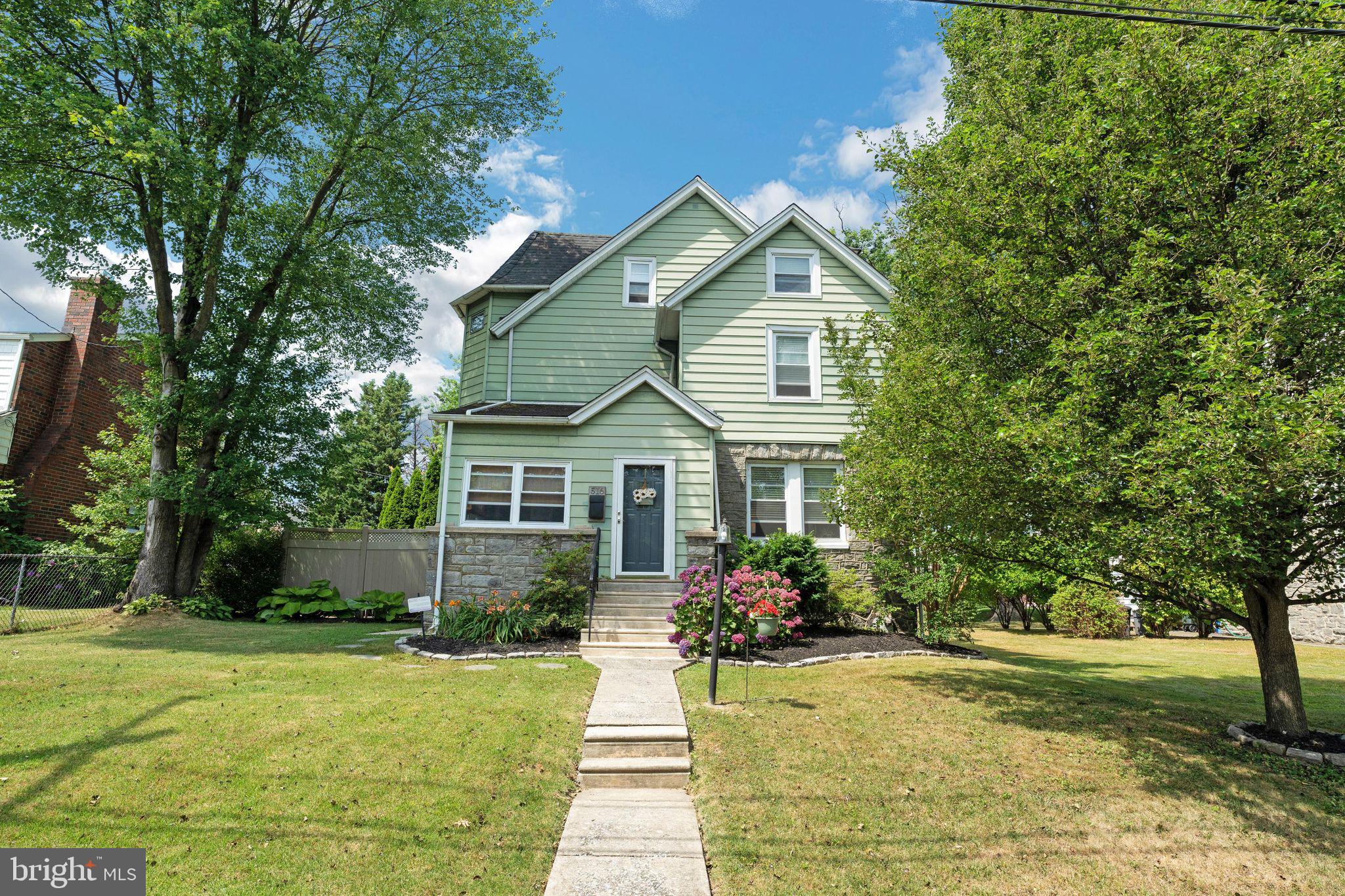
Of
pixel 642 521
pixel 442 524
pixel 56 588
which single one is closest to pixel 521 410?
pixel 442 524

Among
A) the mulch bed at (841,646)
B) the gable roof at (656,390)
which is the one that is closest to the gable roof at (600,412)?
the gable roof at (656,390)

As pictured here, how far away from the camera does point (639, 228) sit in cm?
1641

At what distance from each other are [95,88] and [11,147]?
71.0 inches

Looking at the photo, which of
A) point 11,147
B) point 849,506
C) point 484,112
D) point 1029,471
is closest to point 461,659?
point 849,506

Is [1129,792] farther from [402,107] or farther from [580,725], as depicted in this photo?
[402,107]

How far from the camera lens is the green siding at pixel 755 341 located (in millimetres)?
14047

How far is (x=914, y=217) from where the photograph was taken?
9492 millimetres

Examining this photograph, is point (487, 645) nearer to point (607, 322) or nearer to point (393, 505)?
point (607, 322)

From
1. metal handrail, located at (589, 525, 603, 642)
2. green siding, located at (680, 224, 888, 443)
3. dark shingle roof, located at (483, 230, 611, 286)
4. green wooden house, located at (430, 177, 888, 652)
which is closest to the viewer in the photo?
metal handrail, located at (589, 525, 603, 642)

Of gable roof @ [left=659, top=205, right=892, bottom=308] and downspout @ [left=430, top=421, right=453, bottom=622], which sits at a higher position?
gable roof @ [left=659, top=205, right=892, bottom=308]

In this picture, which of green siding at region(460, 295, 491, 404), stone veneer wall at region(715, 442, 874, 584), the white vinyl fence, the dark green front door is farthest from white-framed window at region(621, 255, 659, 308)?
the white vinyl fence

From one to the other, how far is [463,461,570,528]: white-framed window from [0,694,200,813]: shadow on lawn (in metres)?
6.32

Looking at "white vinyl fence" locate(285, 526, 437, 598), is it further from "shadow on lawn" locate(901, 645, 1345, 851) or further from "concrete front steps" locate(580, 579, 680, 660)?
"shadow on lawn" locate(901, 645, 1345, 851)

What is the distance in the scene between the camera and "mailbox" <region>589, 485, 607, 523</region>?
12164 millimetres
